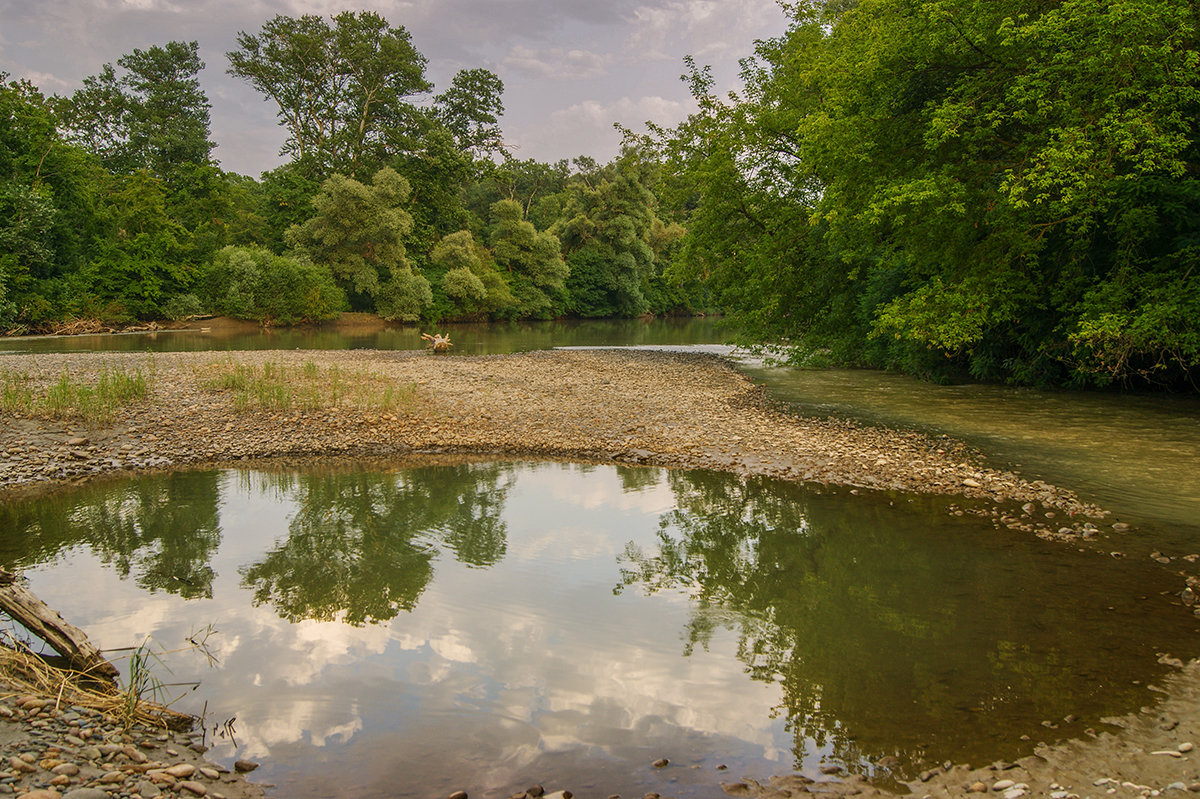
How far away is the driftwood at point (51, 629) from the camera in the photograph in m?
5.51

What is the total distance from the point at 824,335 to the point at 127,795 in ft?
94.5

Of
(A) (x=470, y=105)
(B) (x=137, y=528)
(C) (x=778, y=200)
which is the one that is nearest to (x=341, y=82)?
(A) (x=470, y=105)

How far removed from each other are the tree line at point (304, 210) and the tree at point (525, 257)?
Answer: 0.15 m

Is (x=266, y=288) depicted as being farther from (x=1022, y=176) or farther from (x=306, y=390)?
(x=1022, y=176)

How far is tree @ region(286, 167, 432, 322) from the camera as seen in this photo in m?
55.0

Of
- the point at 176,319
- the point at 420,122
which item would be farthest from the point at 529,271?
the point at 176,319

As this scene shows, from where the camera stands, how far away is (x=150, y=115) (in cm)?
6750

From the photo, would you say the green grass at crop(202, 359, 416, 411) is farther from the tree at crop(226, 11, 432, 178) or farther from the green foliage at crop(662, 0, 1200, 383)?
the tree at crop(226, 11, 432, 178)

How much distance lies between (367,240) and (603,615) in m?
55.0

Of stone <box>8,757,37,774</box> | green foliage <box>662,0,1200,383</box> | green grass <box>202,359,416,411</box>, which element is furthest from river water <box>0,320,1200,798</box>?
green foliage <box>662,0,1200,383</box>

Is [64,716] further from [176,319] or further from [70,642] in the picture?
[176,319]

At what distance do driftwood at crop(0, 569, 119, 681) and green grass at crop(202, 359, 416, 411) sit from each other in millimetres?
11239

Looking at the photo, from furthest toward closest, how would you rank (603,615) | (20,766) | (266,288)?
(266,288) < (603,615) < (20,766)

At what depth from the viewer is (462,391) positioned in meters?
20.2
